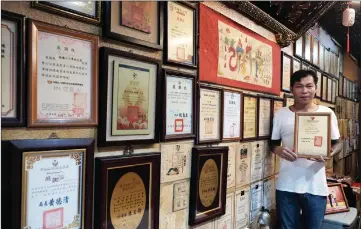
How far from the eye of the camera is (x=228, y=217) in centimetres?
181

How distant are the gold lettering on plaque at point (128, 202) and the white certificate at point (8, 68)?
45cm

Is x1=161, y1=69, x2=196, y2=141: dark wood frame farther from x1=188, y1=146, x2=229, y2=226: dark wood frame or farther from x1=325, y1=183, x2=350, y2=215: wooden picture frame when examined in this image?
x1=325, y1=183, x2=350, y2=215: wooden picture frame

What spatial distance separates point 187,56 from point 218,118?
0.40 meters

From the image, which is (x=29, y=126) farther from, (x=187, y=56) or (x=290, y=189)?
(x=290, y=189)

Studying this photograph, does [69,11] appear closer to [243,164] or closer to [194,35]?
[194,35]

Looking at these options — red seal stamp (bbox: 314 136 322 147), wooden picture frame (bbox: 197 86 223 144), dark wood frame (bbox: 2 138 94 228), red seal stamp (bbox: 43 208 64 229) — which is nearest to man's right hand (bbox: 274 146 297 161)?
red seal stamp (bbox: 314 136 322 147)

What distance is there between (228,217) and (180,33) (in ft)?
3.51

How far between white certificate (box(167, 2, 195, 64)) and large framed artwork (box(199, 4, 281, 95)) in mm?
86

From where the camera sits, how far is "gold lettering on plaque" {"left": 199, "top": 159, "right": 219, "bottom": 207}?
1.55 m

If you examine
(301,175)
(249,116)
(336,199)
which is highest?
(249,116)

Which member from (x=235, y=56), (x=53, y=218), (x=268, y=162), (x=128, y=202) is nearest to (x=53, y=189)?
(x=53, y=218)

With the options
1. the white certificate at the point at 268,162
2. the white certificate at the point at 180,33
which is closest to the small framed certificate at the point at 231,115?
the white certificate at the point at 180,33

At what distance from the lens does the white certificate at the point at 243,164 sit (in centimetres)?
190

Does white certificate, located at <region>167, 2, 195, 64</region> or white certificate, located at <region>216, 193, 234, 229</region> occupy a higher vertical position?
white certificate, located at <region>167, 2, 195, 64</region>
